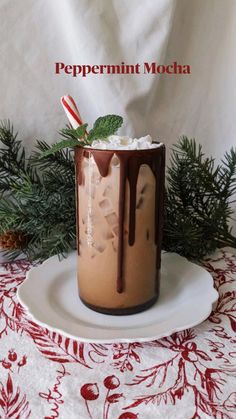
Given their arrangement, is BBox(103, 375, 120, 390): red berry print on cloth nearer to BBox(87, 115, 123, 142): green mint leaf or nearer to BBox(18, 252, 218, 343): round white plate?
BBox(18, 252, 218, 343): round white plate

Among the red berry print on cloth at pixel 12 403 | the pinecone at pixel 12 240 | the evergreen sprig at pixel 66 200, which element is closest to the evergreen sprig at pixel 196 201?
the evergreen sprig at pixel 66 200

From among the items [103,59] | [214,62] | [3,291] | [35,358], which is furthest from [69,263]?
[214,62]

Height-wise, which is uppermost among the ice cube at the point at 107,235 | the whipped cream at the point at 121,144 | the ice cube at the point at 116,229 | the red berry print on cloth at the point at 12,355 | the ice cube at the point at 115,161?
the whipped cream at the point at 121,144

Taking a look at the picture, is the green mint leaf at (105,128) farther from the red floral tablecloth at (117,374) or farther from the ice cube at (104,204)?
the red floral tablecloth at (117,374)

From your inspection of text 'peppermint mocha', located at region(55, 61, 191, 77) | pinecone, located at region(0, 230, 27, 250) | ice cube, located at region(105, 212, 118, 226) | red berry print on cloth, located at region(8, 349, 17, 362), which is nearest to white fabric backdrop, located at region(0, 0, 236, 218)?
text 'peppermint mocha', located at region(55, 61, 191, 77)

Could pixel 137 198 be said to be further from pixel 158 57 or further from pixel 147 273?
pixel 158 57

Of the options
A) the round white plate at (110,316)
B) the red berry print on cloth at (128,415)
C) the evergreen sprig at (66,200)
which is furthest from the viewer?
the evergreen sprig at (66,200)
